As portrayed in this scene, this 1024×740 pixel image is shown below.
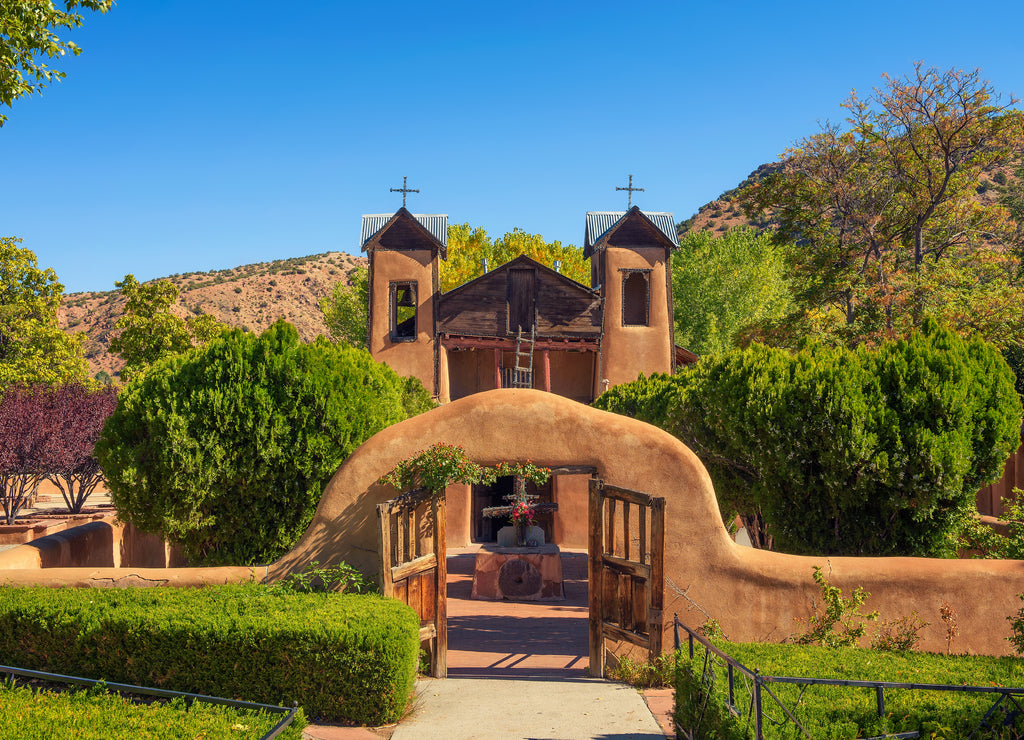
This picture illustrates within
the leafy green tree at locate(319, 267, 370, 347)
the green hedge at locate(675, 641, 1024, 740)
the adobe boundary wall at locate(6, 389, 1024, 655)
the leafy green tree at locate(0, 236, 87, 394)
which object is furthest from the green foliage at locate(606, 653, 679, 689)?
the leafy green tree at locate(319, 267, 370, 347)

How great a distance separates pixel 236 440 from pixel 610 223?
18.6 metres

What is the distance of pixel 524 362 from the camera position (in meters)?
27.8

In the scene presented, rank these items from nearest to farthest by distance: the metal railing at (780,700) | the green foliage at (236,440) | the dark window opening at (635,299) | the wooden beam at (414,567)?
the metal railing at (780,700), the wooden beam at (414,567), the green foliage at (236,440), the dark window opening at (635,299)

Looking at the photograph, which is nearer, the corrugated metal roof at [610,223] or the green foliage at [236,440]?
the green foliage at [236,440]

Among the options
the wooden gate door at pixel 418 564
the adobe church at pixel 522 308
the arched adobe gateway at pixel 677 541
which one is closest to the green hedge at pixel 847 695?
the arched adobe gateway at pixel 677 541

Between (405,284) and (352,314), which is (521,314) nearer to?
(405,284)

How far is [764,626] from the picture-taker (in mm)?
10328

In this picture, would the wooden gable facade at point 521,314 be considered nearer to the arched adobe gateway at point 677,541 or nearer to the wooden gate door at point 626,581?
the arched adobe gateway at point 677,541

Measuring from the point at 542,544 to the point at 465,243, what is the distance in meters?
37.0

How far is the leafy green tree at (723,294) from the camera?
45094 millimetres

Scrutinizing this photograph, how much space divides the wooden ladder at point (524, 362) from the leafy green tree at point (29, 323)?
61.4 ft

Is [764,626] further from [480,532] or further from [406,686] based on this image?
[480,532]

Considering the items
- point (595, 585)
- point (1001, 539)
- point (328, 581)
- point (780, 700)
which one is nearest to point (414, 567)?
point (328, 581)

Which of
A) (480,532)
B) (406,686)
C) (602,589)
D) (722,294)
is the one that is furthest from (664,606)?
(722,294)
